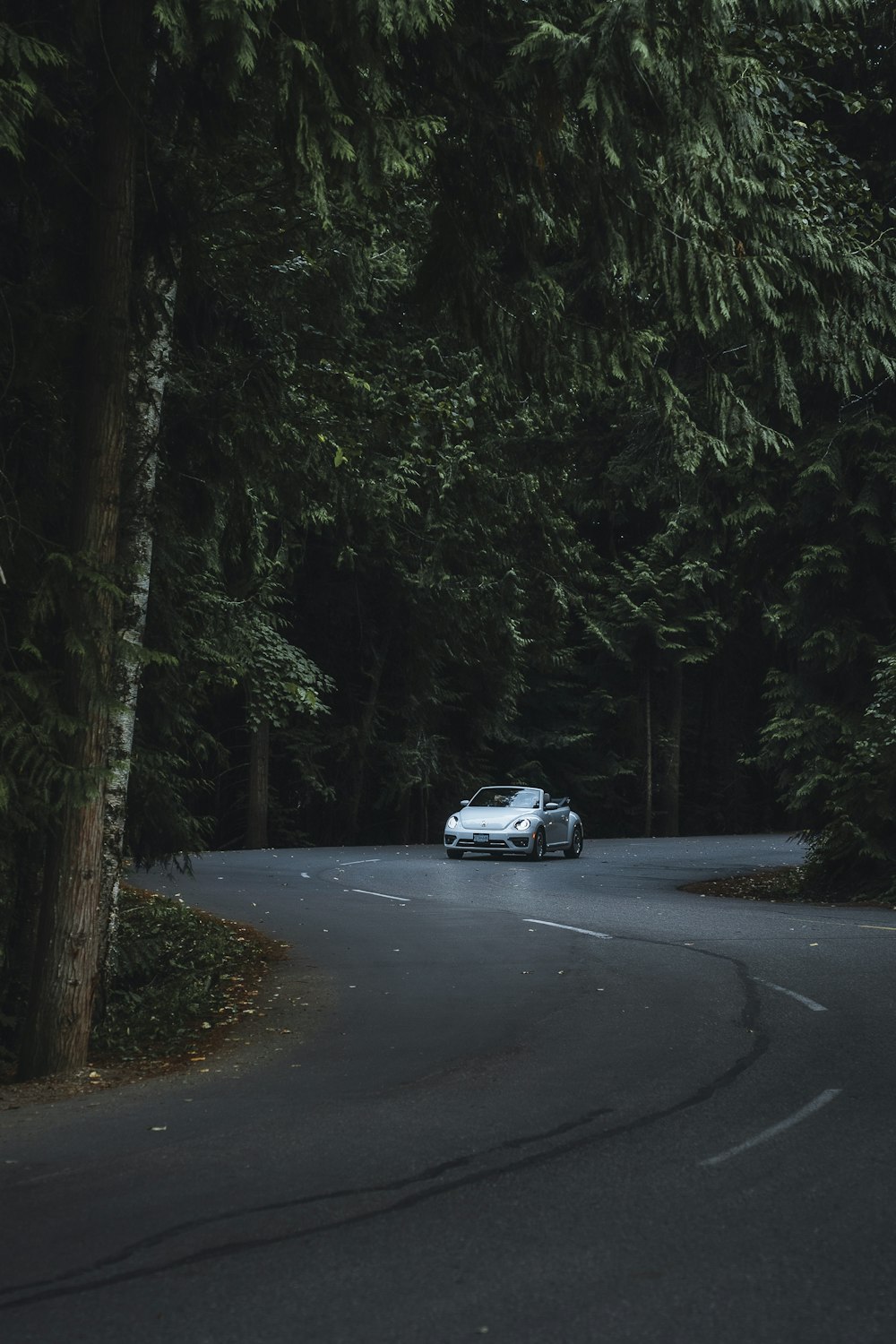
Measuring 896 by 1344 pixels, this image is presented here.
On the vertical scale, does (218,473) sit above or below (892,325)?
below

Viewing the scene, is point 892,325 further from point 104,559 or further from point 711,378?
point 104,559

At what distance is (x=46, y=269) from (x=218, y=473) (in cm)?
224

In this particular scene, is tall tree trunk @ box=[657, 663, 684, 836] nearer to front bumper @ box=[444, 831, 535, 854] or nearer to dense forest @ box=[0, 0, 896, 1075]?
front bumper @ box=[444, 831, 535, 854]

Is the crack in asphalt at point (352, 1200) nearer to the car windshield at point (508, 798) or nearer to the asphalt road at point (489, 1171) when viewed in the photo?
the asphalt road at point (489, 1171)

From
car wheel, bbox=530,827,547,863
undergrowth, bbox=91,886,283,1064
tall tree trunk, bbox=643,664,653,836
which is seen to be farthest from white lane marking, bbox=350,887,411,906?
tall tree trunk, bbox=643,664,653,836

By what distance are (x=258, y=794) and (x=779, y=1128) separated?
1169 inches

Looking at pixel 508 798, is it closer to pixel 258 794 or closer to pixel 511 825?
pixel 511 825

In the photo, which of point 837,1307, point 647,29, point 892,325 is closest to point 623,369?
point 892,325

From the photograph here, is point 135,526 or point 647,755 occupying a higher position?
point 647,755

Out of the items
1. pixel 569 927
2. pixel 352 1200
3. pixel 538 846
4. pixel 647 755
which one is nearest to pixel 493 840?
pixel 538 846

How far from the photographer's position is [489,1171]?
6.57m

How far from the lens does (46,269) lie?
10742 mm

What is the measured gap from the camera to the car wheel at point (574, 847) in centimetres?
3216

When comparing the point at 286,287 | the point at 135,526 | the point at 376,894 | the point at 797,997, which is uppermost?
the point at 286,287
